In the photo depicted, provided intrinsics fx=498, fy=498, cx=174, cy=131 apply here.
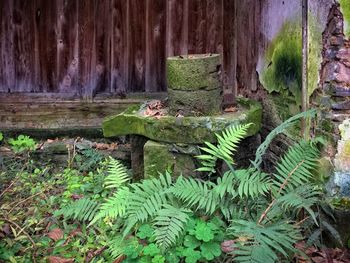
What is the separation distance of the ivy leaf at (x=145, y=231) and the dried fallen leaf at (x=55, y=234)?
738 mm

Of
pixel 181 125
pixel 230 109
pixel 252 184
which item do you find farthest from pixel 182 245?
pixel 230 109

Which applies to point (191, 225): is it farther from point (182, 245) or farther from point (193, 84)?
point (193, 84)

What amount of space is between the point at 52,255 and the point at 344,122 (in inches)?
93.8

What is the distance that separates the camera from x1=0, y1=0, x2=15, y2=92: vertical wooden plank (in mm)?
5984

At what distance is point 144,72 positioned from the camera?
6.12 meters

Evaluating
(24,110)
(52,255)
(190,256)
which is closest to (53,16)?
(24,110)

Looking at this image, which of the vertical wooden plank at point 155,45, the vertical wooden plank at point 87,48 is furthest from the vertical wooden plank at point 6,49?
the vertical wooden plank at point 155,45

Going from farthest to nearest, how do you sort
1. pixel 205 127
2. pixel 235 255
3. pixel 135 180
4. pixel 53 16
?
pixel 53 16, pixel 135 180, pixel 205 127, pixel 235 255

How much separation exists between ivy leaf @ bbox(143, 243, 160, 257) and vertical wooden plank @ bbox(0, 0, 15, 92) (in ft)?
11.5

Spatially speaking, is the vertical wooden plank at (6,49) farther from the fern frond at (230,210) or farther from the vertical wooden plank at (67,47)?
the fern frond at (230,210)

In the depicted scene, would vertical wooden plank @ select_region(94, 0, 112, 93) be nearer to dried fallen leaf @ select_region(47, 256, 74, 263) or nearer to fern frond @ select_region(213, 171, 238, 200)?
fern frond @ select_region(213, 171, 238, 200)

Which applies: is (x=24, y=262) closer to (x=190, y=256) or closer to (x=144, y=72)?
(x=190, y=256)

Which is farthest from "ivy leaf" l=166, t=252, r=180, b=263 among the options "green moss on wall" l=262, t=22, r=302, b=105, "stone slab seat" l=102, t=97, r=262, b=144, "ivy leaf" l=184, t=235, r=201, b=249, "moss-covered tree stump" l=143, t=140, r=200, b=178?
"green moss on wall" l=262, t=22, r=302, b=105

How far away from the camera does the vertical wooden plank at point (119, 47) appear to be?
6.00 m
